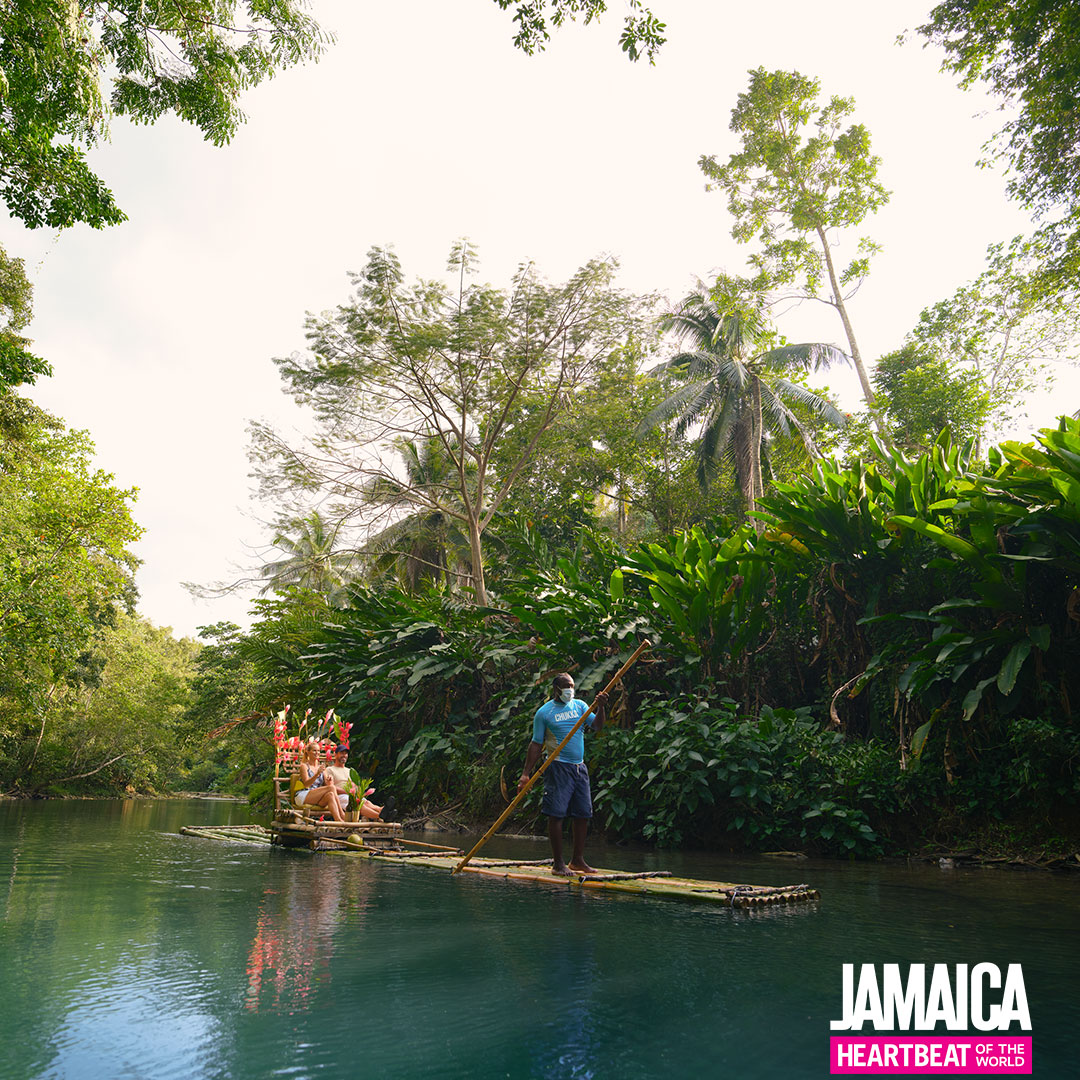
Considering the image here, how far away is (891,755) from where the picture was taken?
8.67 m

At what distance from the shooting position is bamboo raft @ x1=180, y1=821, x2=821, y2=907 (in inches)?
204

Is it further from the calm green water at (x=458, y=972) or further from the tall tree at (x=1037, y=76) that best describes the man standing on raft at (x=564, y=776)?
the tall tree at (x=1037, y=76)

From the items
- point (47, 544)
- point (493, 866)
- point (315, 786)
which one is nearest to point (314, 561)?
point (47, 544)

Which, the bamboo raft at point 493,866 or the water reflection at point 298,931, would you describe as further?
the bamboo raft at point 493,866

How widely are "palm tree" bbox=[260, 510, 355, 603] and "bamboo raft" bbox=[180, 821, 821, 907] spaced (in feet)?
32.6

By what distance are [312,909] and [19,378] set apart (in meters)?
12.3

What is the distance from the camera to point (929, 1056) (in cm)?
260

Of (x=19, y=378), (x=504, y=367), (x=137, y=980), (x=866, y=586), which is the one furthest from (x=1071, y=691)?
(x=19, y=378)

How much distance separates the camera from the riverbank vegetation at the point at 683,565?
798 centimetres

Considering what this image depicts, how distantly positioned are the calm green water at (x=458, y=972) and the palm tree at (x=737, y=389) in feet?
61.8

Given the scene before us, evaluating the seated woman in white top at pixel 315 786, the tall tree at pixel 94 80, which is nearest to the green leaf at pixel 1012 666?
the seated woman in white top at pixel 315 786

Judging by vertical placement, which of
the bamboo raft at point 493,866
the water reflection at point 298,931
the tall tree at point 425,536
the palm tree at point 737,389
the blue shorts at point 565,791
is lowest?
the water reflection at point 298,931

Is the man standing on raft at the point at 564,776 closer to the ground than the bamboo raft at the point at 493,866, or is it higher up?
higher up

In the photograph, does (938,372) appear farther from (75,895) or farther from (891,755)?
(75,895)
